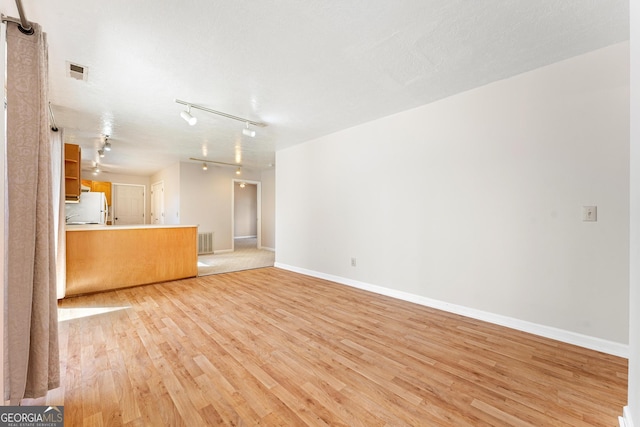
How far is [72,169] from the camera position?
4.16 m

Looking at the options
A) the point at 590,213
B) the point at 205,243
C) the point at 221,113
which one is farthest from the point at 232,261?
→ the point at 590,213

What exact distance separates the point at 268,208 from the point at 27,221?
6.57 m

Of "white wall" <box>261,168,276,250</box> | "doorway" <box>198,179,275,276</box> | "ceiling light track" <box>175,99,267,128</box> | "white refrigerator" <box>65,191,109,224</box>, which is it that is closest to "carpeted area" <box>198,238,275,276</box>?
"doorway" <box>198,179,275,276</box>

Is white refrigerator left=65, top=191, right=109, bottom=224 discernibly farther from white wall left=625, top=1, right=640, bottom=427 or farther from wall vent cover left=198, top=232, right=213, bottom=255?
white wall left=625, top=1, right=640, bottom=427

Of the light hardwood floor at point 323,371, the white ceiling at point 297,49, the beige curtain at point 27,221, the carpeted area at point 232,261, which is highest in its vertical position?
the white ceiling at point 297,49

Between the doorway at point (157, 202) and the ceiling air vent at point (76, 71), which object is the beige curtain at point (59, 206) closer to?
the ceiling air vent at point (76, 71)

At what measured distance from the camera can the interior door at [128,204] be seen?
328 inches

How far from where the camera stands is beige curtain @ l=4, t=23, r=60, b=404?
1357 millimetres

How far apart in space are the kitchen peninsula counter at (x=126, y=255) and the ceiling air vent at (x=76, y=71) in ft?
7.28

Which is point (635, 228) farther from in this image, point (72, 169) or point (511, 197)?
point (72, 169)

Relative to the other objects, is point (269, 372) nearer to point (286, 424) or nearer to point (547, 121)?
point (286, 424)

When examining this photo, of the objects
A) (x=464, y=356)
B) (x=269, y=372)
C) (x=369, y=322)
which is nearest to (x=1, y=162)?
(x=269, y=372)

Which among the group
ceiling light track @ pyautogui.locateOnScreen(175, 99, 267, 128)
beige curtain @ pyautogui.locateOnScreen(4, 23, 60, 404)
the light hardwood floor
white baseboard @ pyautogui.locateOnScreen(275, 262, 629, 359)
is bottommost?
the light hardwood floor

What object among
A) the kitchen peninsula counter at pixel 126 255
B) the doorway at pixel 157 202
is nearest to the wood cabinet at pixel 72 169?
the kitchen peninsula counter at pixel 126 255
